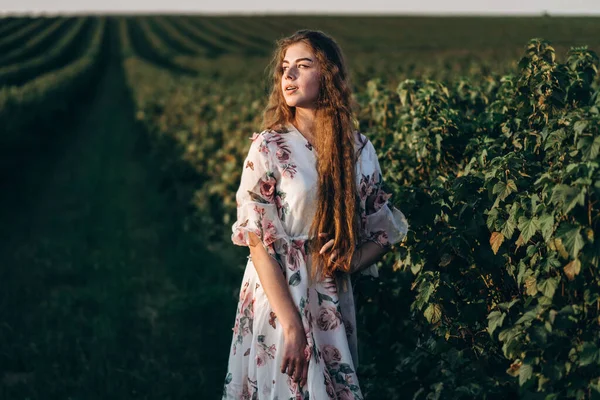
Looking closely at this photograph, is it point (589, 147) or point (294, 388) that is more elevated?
point (589, 147)

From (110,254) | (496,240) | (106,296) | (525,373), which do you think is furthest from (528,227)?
(110,254)

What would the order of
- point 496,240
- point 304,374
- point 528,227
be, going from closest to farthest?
point 304,374
point 528,227
point 496,240

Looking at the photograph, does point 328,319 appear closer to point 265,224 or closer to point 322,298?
point 322,298

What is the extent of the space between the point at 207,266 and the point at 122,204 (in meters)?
3.93

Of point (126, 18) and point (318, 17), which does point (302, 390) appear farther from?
point (126, 18)

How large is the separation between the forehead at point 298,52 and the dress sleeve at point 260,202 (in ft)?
1.10

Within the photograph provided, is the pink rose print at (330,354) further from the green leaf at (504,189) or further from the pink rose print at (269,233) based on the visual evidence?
the green leaf at (504,189)

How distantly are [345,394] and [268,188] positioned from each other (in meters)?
0.78

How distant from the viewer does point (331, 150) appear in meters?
2.98

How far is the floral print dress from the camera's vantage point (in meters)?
Answer: 2.94

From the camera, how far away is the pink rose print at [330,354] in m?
2.99

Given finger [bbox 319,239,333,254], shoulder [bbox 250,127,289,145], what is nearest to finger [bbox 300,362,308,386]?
finger [bbox 319,239,333,254]

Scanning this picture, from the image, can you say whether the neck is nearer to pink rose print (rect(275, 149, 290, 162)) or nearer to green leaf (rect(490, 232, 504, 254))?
pink rose print (rect(275, 149, 290, 162))

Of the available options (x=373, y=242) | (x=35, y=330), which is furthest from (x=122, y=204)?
(x=373, y=242)
